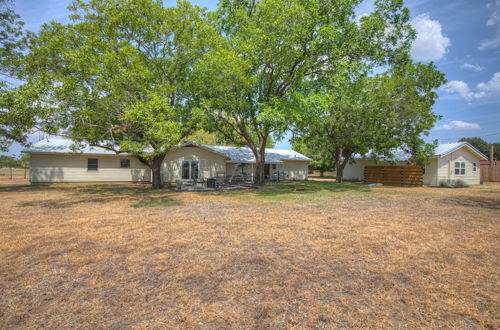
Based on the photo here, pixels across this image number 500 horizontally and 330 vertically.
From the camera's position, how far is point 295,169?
27812 millimetres

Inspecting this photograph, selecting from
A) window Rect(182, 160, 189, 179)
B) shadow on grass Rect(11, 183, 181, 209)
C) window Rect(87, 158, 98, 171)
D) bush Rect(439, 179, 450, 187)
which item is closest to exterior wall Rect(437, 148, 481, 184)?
bush Rect(439, 179, 450, 187)

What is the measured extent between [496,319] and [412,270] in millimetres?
1247

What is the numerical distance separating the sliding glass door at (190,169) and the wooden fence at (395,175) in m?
16.8

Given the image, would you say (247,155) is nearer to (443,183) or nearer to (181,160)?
(181,160)

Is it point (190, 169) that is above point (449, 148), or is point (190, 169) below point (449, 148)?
below

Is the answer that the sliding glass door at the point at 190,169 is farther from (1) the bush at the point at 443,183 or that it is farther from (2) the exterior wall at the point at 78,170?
(1) the bush at the point at 443,183

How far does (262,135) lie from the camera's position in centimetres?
1755

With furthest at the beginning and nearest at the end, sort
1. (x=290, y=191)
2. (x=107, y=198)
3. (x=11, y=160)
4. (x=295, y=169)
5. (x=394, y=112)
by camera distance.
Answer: (x=295, y=169)
(x=11, y=160)
(x=394, y=112)
(x=290, y=191)
(x=107, y=198)

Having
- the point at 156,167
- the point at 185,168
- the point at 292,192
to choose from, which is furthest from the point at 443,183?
the point at 156,167

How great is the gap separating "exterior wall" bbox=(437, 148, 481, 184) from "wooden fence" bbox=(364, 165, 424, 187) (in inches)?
87.4

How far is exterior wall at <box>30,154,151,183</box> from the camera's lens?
735 inches

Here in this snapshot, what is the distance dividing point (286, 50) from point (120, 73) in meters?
8.37

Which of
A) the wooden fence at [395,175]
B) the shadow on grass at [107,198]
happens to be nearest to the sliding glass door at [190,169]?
the shadow on grass at [107,198]

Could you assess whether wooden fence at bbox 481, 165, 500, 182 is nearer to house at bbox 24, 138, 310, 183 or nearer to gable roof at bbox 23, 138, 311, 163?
gable roof at bbox 23, 138, 311, 163
